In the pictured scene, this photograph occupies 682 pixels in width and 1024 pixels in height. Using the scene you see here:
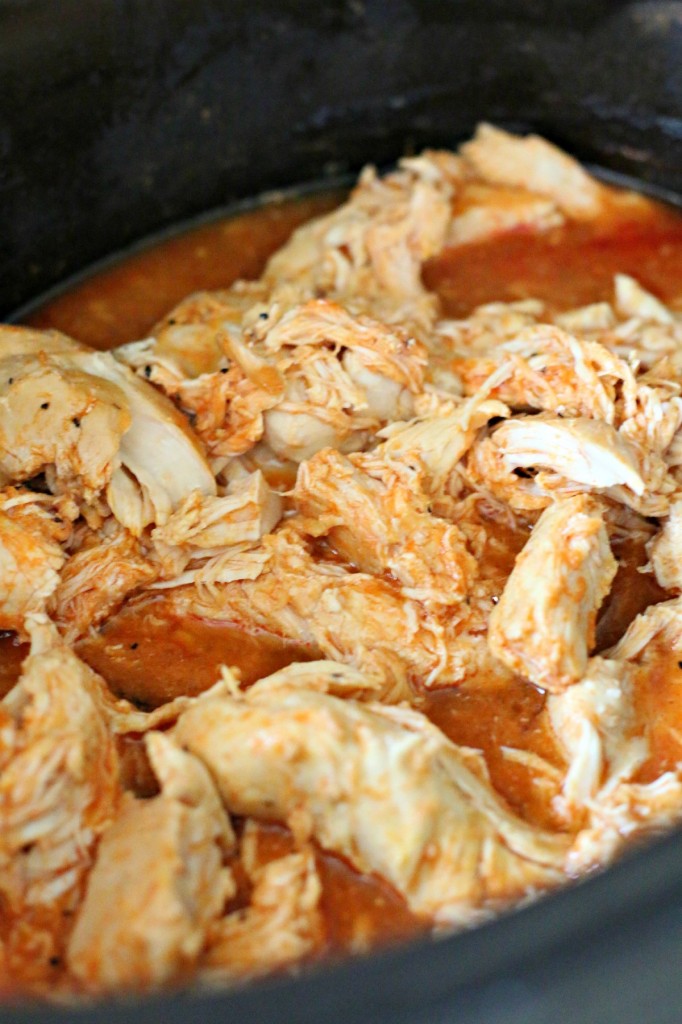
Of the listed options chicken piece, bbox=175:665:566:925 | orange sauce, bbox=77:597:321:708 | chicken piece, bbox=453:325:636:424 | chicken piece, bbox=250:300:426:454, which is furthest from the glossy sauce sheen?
chicken piece, bbox=250:300:426:454

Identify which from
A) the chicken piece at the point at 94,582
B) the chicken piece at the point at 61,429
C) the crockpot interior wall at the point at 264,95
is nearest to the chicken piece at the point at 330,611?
the chicken piece at the point at 94,582

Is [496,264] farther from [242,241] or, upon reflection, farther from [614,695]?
[614,695]

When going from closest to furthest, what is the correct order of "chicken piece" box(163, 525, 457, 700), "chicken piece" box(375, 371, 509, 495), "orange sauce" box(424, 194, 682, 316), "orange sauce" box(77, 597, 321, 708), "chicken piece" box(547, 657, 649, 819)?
"chicken piece" box(547, 657, 649, 819)
"chicken piece" box(163, 525, 457, 700)
"orange sauce" box(77, 597, 321, 708)
"chicken piece" box(375, 371, 509, 495)
"orange sauce" box(424, 194, 682, 316)

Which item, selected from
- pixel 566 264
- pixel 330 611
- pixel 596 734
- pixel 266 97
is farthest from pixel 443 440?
pixel 266 97

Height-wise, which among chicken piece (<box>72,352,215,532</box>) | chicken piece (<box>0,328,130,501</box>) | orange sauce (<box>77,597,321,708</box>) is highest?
chicken piece (<box>0,328,130,501</box>)

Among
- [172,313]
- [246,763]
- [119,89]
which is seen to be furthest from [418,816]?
[119,89]

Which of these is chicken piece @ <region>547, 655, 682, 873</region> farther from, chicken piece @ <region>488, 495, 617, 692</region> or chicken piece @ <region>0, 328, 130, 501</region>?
chicken piece @ <region>0, 328, 130, 501</region>

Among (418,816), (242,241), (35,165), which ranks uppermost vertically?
(35,165)
